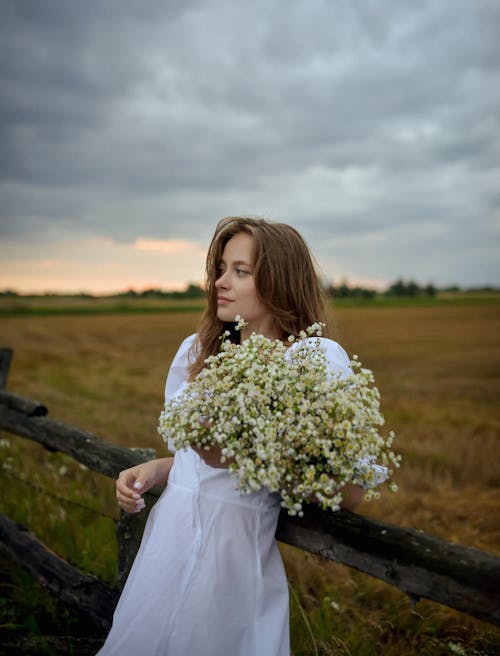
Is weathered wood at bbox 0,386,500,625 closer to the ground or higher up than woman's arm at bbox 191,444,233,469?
closer to the ground

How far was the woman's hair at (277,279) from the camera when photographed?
103 inches

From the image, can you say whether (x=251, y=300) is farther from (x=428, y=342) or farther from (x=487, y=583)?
(x=428, y=342)

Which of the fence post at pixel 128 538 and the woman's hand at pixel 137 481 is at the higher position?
the woman's hand at pixel 137 481

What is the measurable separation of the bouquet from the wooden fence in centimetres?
29

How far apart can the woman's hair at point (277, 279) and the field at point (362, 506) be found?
242 mm

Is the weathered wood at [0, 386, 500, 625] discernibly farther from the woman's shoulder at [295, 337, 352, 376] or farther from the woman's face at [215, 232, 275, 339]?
the woman's face at [215, 232, 275, 339]

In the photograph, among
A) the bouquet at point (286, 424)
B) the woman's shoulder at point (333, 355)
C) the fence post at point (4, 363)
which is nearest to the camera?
the bouquet at point (286, 424)

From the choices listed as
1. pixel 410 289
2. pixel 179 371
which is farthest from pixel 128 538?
pixel 410 289

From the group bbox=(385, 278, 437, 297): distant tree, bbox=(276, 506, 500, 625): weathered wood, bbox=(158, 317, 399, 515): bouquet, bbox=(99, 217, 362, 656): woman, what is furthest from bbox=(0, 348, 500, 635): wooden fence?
bbox=(385, 278, 437, 297): distant tree

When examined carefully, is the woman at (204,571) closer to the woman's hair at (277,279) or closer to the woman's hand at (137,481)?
the woman's hand at (137,481)

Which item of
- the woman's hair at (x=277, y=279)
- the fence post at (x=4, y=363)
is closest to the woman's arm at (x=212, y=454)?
the woman's hair at (x=277, y=279)

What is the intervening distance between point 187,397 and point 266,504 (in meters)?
0.62

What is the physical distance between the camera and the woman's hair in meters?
2.62

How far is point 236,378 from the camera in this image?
183 centimetres
